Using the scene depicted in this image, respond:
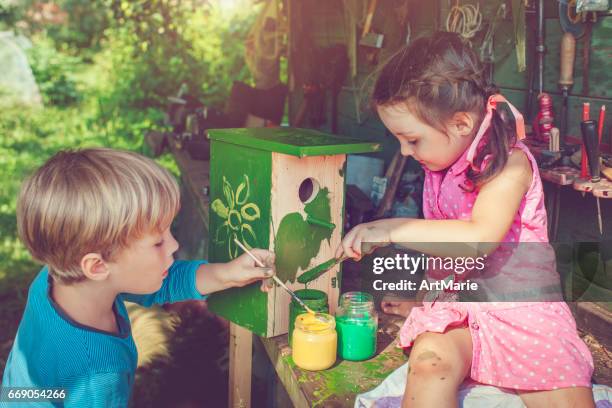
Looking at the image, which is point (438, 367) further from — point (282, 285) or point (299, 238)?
point (299, 238)

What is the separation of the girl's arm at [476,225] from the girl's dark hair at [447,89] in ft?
0.13

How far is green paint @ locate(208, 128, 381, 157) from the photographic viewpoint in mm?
1847

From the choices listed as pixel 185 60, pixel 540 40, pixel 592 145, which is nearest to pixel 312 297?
pixel 592 145

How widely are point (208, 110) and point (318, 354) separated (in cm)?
351

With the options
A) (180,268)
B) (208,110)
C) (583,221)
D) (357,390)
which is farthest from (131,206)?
(208,110)

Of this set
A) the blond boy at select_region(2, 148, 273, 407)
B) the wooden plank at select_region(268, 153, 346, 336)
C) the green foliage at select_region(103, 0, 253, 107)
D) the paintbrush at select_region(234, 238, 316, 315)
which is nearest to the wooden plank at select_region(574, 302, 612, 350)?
the wooden plank at select_region(268, 153, 346, 336)

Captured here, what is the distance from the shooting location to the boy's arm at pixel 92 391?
62.4 inches

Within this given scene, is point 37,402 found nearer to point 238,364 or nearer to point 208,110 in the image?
point 238,364

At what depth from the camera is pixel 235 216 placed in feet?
6.82

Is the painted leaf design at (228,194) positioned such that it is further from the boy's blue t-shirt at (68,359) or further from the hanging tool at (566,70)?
the hanging tool at (566,70)

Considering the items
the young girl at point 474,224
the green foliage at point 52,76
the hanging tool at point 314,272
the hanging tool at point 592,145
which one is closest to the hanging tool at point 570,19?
the hanging tool at point 592,145

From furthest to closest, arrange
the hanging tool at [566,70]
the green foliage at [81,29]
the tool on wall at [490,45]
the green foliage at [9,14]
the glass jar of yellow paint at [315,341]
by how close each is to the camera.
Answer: the green foliage at [81,29] → the green foliage at [9,14] → the tool on wall at [490,45] → the hanging tool at [566,70] → the glass jar of yellow paint at [315,341]

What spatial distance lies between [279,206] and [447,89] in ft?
1.89

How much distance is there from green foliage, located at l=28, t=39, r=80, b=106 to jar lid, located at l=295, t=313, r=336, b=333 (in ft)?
28.9
